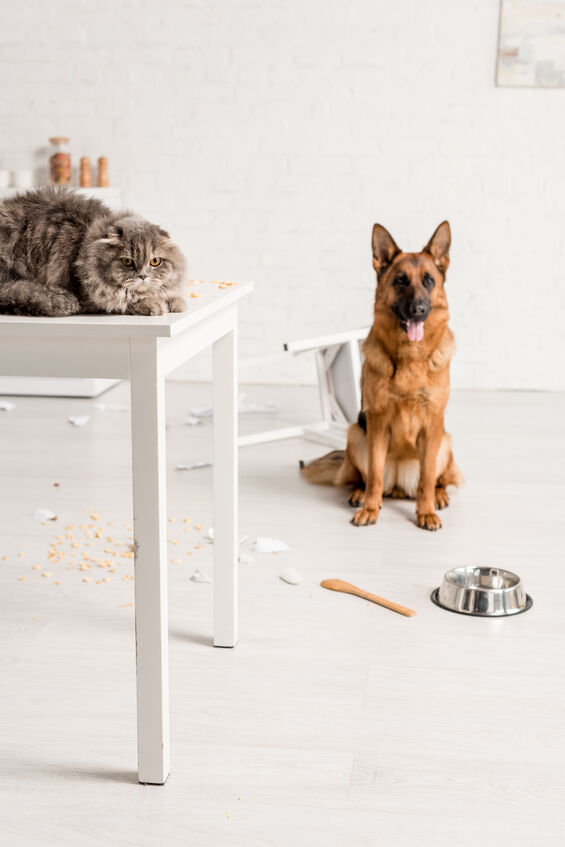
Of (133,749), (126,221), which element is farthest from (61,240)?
(133,749)

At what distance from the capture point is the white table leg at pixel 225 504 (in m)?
1.98

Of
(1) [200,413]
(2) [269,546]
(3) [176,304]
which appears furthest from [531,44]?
(3) [176,304]

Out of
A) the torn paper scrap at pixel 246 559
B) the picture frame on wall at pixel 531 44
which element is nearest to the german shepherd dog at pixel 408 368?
the torn paper scrap at pixel 246 559

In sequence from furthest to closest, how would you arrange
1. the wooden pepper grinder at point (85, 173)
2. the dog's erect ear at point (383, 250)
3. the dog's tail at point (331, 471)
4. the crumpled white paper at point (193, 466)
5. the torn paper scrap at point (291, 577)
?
1. the wooden pepper grinder at point (85, 173)
2. the crumpled white paper at point (193, 466)
3. the dog's tail at point (331, 471)
4. the dog's erect ear at point (383, 250)
5. the torn paper scrap at point (291, 577)

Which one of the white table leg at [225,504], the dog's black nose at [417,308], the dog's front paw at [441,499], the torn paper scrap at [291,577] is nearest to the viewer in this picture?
the white table leg at [225,504]

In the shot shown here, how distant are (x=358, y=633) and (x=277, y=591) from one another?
303mm

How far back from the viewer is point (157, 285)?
4.93 feet

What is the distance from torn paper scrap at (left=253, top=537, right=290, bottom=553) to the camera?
261 cm

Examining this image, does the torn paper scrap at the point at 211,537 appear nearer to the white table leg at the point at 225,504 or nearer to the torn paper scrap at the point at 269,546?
the torn paper scrap at the point at 269,546

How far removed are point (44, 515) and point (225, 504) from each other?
1.01 metres

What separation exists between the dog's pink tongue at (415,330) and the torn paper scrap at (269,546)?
29.1 inches

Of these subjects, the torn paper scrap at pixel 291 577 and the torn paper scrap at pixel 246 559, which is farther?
the torn paper scrap at pixel 246 559

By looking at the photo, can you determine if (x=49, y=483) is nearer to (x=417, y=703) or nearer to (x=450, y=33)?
(x=417, y=703)

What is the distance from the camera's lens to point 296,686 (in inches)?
73.3
